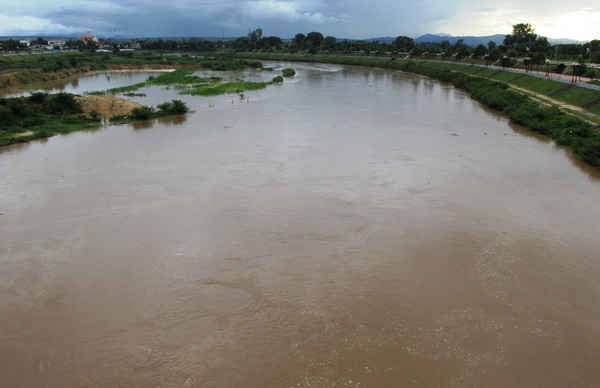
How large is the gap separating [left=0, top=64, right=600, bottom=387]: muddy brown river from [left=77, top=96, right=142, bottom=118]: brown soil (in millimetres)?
7371

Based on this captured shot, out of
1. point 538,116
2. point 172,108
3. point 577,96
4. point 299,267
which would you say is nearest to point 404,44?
point 577,96

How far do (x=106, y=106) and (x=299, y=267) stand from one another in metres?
21.8

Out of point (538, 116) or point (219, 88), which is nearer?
point (538, 116)

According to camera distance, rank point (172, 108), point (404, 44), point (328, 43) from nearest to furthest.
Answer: point (172, 108) → point (404, 44) → point (328, 43)

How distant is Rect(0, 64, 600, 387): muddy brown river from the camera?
7215mm

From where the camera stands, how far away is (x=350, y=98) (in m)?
33.4

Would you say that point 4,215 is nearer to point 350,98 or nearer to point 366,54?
point 350,98

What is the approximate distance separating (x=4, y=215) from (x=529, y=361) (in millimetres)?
13796

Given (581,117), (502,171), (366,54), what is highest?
(366,54)

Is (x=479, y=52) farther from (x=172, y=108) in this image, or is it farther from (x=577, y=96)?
(x=172, y=108)

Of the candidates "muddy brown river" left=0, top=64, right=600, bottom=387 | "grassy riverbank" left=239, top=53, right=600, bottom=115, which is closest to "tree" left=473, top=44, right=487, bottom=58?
"grassy riverbank" left=239, top=53, right=600, bottom=115

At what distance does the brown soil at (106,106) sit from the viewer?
26047 mm

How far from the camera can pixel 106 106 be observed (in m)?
26.7

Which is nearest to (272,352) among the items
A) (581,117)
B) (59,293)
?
(59,293)
